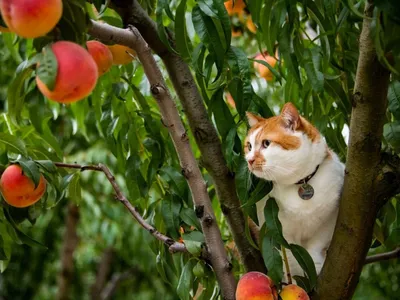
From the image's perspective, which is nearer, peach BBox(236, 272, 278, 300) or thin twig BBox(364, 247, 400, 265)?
peach BBox(236, 272, 278, 300)

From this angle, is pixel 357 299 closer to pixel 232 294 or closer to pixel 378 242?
pixel 378 242

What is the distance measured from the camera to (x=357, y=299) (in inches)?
54.2

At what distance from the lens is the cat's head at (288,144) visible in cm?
104

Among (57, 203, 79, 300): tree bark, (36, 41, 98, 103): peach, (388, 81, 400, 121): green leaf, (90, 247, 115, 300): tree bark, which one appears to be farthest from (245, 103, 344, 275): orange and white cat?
(90, 247, 115, 300): tree bark

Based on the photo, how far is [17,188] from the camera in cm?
90

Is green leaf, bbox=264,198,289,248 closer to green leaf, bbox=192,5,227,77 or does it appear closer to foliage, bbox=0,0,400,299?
foliage, bbox=0,0,400,299

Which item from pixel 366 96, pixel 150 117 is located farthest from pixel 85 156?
pixel 366 96

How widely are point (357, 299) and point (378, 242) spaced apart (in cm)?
28

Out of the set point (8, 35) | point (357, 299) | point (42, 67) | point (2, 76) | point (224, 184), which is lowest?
point (2, 76)

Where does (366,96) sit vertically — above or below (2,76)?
above

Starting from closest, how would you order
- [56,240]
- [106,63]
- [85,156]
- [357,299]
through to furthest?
[106,63] < [357,299] < [85,156] < [56,240]

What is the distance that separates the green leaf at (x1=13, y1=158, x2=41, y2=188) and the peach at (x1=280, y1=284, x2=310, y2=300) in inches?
12.6

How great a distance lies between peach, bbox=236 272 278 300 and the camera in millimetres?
875

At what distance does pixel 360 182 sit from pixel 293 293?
0.15 m
